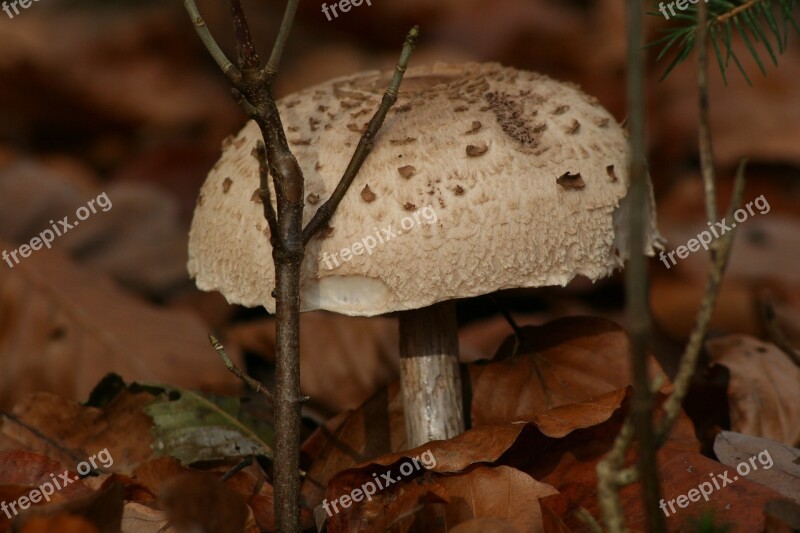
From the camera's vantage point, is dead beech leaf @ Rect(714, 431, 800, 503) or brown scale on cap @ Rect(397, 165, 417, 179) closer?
brown scale on cap @ Rect(397, 165, 417, 179)

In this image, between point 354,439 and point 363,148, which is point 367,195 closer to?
point 363,148

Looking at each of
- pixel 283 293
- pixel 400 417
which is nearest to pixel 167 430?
pixel 400 417

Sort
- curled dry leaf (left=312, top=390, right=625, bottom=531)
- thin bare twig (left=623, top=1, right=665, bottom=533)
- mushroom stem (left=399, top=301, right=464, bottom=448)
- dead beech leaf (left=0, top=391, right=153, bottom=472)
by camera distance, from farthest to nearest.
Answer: dead beech leaf (left=0, top=391, right=153, bottom=472) < mushroom stem (left=399, top=301, right=464, bottom=448) < curled dry leaf (left=312, top=390, right=625, bottom=531) < thin bare twig (left=623, top=1, right=665, bottom=533)

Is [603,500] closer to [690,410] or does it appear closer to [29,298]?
[690,410]

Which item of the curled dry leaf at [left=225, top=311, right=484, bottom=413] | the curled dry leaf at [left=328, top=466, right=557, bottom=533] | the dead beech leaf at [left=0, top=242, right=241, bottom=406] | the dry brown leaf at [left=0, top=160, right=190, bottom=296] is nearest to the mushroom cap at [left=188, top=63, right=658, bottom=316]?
the curled dry leaf at [left=328, top=466, right=557, bottom=533]

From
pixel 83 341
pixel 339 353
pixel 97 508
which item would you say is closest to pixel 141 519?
→ pixel 97 508

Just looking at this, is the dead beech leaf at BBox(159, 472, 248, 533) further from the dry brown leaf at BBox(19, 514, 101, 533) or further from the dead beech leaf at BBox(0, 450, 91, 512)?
the dead beech leaf at BBox(0, 450, 91, 512)
